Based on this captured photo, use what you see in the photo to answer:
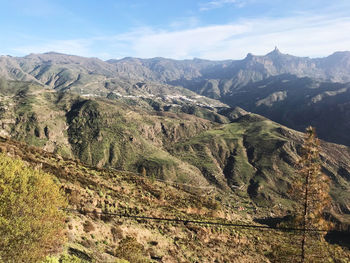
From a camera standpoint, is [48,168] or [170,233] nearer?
[170,233]

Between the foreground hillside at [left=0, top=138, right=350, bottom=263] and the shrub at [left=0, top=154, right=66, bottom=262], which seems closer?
the shrub at [left=0, top=154, right=66, bottom=262]

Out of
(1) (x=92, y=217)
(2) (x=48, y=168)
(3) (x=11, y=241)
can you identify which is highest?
(3) (x=11, y=241)

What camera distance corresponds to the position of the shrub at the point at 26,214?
16766 mm

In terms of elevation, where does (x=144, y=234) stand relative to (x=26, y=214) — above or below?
below

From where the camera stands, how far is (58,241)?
22984 mm

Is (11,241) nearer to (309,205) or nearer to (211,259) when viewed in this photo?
(309,205)

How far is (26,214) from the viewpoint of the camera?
18.0m

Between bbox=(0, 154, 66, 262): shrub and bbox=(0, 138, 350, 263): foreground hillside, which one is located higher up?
bbox=(0, 154, 66, 262): shrub

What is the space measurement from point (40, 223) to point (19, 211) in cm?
187

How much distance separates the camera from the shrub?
660 inches

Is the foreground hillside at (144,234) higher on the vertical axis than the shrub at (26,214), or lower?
lower

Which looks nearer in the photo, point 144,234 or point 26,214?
point 26,214

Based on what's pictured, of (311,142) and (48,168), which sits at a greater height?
(311,142)

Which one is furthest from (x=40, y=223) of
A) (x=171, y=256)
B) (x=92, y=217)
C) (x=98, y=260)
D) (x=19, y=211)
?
(x=171, y=256)
